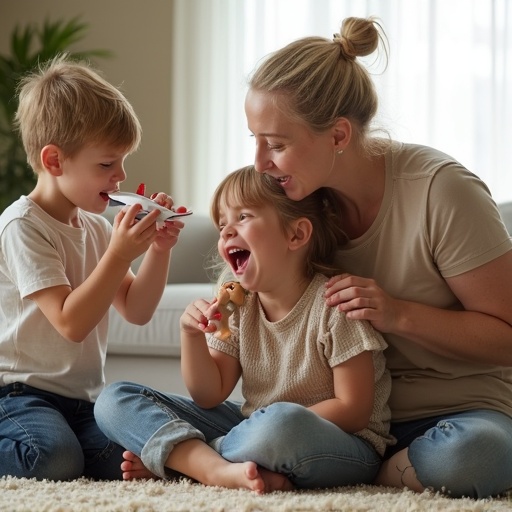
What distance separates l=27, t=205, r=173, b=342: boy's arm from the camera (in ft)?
5.68

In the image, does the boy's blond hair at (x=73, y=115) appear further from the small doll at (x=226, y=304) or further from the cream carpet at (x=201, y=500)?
the cream carpet at (x=201, y=500)

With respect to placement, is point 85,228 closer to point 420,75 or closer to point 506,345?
point 506,345

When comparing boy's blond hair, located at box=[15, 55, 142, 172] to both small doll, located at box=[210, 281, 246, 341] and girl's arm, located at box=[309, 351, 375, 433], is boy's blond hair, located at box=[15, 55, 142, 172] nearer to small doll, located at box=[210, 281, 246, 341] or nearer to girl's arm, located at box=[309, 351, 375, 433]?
small doll, located at box=[210, 281, 246, 341]

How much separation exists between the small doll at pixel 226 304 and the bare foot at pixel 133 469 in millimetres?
269

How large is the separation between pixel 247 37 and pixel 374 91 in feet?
9.50

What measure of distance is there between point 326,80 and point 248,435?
65cm

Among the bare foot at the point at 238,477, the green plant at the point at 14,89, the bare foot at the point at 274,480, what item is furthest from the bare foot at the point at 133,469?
A: the green plant at the point at 14,89

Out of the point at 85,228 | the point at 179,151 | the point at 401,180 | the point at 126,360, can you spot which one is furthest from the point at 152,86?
the point at 401,180

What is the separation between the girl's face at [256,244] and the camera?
171cm

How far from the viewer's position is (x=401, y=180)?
173cm

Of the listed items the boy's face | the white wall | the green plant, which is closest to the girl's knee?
the boy's face

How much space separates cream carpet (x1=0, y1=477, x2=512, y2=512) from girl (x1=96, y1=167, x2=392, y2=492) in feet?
0.18

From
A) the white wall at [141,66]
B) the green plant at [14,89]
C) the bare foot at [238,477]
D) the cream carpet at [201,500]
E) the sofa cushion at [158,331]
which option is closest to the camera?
the cream carpet at [201,500]

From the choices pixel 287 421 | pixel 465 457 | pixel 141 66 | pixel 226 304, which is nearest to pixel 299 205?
pixel 226 304
